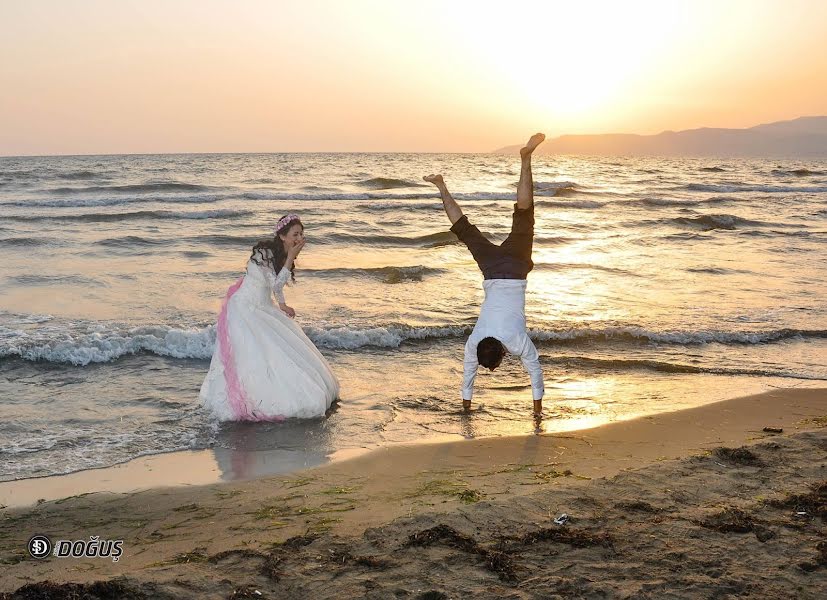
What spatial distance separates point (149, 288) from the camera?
14969 millimetres

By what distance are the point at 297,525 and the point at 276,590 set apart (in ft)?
3.54

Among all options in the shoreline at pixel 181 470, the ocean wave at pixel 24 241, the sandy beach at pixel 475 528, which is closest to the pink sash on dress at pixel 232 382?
the shoreline at pixel 181 470

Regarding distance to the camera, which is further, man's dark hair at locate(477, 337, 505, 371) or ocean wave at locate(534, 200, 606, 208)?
ocean wave at locate(534, 200, 606, 208)

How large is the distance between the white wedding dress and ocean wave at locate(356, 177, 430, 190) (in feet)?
110

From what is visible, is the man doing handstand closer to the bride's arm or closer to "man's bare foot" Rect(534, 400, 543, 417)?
"man's bare foot" Rect(534, 400, 543, 417)

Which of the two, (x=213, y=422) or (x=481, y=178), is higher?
(x=481, y=178)

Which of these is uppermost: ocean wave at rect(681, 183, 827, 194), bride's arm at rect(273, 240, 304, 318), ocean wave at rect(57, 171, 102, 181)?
ocean wave at rect(57, 171, 102, 181)

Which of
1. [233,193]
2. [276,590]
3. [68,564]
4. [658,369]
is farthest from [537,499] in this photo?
[233,193]

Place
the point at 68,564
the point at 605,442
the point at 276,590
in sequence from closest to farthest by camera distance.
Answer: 1. the point at 276,590
2. the point at 68,564
3. the point at 605,442

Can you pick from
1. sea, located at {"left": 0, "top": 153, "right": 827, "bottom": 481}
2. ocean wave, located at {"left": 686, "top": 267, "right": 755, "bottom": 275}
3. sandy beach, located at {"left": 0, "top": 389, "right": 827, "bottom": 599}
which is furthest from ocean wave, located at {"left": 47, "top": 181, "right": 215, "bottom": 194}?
sandy beach, located at {"left": 0, "top": 389, "right": 827, "bottom": 599}

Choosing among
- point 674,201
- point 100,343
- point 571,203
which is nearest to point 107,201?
point 571,203

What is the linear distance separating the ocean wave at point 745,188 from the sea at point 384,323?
15.5 meters

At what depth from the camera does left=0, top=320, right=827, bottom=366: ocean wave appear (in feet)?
33.3

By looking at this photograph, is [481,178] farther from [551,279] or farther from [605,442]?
[605,442]
